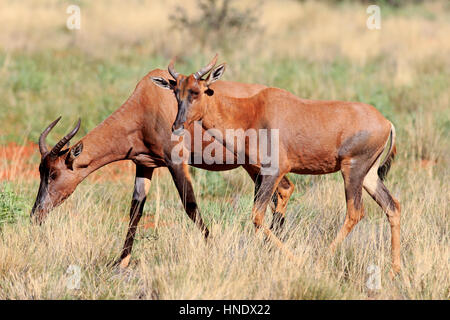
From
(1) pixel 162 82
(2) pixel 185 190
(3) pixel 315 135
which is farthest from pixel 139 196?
(3) pixel 315 135

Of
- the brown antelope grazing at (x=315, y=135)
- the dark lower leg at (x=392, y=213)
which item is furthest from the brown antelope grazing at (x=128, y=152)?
the dark lower leg at (x=392, y=213)

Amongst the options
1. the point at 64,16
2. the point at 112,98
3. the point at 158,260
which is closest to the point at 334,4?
the point at 64,16

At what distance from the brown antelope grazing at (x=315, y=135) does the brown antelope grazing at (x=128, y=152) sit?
562 mm

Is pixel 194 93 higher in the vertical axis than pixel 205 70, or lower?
lower

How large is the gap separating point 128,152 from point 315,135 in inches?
81.9

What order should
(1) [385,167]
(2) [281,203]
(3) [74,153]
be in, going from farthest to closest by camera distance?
(2) [281,203]
(1) [385,167]
(3) [74,153]

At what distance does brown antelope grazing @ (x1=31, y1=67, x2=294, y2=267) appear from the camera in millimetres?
7438

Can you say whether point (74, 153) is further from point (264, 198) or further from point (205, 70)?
point (264, 198)

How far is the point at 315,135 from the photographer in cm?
708

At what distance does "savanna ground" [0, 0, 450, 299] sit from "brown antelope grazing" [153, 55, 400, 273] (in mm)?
386

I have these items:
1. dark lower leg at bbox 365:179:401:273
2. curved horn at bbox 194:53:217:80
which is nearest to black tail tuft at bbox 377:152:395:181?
dark lower leg at bbox 365:179:401:273

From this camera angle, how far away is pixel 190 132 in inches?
299

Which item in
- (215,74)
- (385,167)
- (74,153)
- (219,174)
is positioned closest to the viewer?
(215,74)
